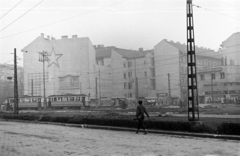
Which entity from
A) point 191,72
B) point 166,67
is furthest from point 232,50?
point 191,72

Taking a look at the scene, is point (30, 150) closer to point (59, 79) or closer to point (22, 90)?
Result: point (59, 79)

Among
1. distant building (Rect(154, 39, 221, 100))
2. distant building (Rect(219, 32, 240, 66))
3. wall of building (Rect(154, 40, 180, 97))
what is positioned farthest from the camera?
wall of building (Rect(154, 40, 180, 97))

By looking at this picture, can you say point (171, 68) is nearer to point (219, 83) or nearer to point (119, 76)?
point (219, 83)

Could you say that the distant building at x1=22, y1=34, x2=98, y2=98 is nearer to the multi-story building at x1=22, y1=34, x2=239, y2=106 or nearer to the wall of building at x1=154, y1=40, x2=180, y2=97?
the multi-story building at x1=22, y1=34, x2=239, y2=106

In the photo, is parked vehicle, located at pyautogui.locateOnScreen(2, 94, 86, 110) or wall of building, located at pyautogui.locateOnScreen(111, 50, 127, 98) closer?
parked vehicle, located at pyautogui.locateOnScreen(2, 94, 86, 110)

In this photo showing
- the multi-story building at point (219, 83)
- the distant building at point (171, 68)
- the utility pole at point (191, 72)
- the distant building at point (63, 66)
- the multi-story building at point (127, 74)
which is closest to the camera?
the utility pole at point (191, 72)

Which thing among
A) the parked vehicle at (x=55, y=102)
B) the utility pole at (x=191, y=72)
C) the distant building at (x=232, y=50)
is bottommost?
the parked vehicle at (x=55, y=102)

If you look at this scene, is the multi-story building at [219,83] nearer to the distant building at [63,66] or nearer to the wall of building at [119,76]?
the wall of building at [119,76]

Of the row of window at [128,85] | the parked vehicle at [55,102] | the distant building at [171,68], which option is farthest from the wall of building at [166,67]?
the parked vehicle at [55,102]

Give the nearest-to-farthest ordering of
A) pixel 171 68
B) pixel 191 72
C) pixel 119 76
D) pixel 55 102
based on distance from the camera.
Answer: pixel 191 72 → pixel 55 102 → pixel 171 68 → pixel 119 76

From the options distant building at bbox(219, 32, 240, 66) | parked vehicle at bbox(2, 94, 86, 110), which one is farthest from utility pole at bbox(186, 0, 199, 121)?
distant building at bbox(219, 32, 240, 66)

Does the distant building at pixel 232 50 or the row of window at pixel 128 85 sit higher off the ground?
the distant building at pixel 232 50

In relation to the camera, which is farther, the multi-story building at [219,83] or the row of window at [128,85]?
the row of window at [128,85]

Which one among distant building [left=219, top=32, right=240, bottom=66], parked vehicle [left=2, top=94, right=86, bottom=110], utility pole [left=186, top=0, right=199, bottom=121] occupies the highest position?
distant building [left=219, top=32, right=240, bottom=66]
